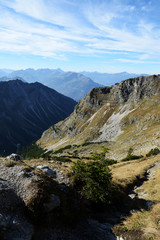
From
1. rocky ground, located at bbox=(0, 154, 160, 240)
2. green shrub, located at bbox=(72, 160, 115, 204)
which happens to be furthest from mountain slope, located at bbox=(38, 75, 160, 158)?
rocky ground, located at bbox=(0, 154, 160, 240)

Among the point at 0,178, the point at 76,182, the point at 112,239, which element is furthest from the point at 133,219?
the point at 0,178

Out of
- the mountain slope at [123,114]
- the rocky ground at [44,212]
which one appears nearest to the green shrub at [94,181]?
the rocky ground at [44,212]

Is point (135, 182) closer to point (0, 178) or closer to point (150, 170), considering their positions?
point (150, 170)

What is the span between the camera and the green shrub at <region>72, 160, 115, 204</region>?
22.6 metres

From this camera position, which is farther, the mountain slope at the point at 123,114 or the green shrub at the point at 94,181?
the mountain slope at the point at 123,114

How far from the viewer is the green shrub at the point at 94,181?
74.3 feet

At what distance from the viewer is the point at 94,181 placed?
23.2m

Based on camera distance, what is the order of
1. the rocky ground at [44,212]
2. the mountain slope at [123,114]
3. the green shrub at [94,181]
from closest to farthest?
the rocky ground at [44,212]
the green shrub at [94,181]
the mountain slope at [123,114]

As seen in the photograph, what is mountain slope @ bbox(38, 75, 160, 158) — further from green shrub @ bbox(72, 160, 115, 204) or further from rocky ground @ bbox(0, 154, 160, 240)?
rocky ground @ bbox(0, 154, 160, 240)

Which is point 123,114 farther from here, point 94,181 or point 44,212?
point 44,212

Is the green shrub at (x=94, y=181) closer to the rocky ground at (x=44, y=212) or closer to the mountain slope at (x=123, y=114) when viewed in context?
the rocky ground at (x=44, y=212)

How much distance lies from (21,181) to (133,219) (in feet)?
52.2

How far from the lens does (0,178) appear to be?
21.4m

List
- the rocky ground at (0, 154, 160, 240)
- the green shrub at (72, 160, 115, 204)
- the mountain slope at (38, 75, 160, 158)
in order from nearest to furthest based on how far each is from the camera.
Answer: the rocky ground at (0, 154, 160, 240) → the green shrub at (72, 160, 115, 204) → the mountain slope at (38, 75, 160, 158)
